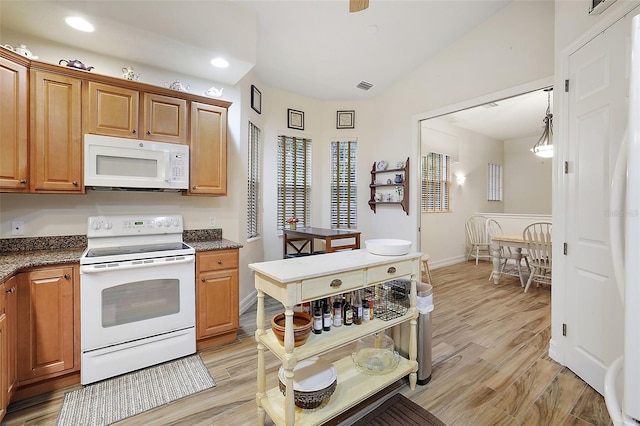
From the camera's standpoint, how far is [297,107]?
183 inches

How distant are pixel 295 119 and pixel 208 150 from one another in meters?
2.11

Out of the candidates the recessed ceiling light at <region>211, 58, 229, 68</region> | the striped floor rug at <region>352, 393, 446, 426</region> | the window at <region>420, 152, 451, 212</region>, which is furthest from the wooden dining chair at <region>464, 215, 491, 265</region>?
the recessed ceiling light at <region>211, 58, 229, 68</region>

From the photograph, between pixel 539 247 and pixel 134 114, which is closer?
pixel 134 114

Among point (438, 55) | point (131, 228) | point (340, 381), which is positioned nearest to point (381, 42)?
point (438, 55)

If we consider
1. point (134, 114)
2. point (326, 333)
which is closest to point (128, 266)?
point (134, 114)

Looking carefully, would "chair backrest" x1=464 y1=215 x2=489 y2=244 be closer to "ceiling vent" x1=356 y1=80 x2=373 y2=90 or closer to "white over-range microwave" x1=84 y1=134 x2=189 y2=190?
"ceiling vent" x1=356 y1=80 x2=373 y2=90

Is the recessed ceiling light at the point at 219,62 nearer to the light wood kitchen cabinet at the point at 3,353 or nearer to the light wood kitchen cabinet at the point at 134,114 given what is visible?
the light wood kitchen cabinet at the point at 134,114

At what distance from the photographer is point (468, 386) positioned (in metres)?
2.09

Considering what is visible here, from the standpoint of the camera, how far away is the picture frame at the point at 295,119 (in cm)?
454

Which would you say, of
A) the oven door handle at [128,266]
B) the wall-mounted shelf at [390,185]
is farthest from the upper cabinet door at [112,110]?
the wall-mounted shelf at [390,185]

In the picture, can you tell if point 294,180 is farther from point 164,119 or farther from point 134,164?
point 134,164

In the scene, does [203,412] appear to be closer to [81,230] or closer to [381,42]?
[81,230]

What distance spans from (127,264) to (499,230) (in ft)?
22.9

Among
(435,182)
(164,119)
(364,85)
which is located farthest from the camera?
(435,182)
